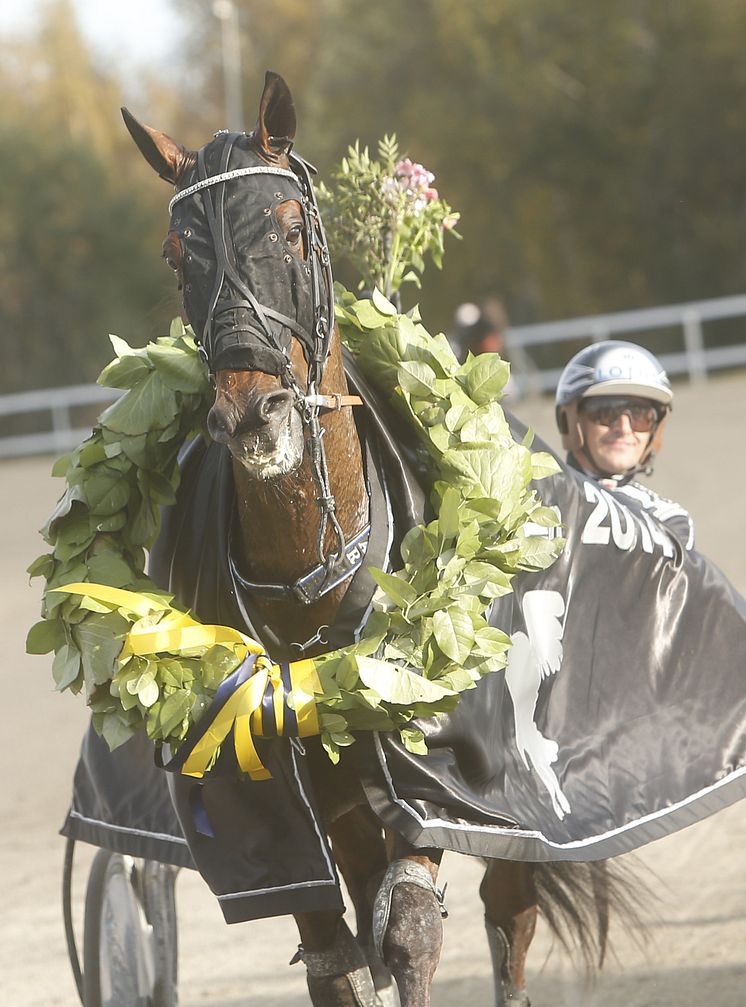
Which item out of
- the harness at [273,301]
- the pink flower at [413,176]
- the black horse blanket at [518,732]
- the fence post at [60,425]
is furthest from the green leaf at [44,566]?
the fence post at [60,425]

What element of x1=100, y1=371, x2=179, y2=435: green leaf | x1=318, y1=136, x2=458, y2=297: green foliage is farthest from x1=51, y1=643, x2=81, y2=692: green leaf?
x1=318, y1=136, x2=458, y2=297: green foliage

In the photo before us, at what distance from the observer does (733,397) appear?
1492cm

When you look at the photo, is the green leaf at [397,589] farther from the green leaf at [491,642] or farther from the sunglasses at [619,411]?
the sunglasses at [619,411]

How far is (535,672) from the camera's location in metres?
3.26

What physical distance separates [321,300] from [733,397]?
12.6m

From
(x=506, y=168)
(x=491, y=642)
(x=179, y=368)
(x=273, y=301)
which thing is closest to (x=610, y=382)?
(x=179, y=368)

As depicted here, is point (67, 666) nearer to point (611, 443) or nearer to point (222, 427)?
point (222, 427)

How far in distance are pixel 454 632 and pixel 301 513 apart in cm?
35

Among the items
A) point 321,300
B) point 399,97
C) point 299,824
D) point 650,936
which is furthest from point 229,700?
point 399,97

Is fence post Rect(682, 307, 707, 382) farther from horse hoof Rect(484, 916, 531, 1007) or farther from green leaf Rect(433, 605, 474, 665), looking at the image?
green leaf Rect(433, 605, 474, 665)

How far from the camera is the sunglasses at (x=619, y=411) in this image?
Answer: 177 inches

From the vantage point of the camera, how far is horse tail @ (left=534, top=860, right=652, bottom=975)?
3881mm

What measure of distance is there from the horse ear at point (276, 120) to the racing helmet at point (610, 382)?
173 cm

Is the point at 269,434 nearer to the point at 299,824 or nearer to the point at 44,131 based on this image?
the point at 299,824
